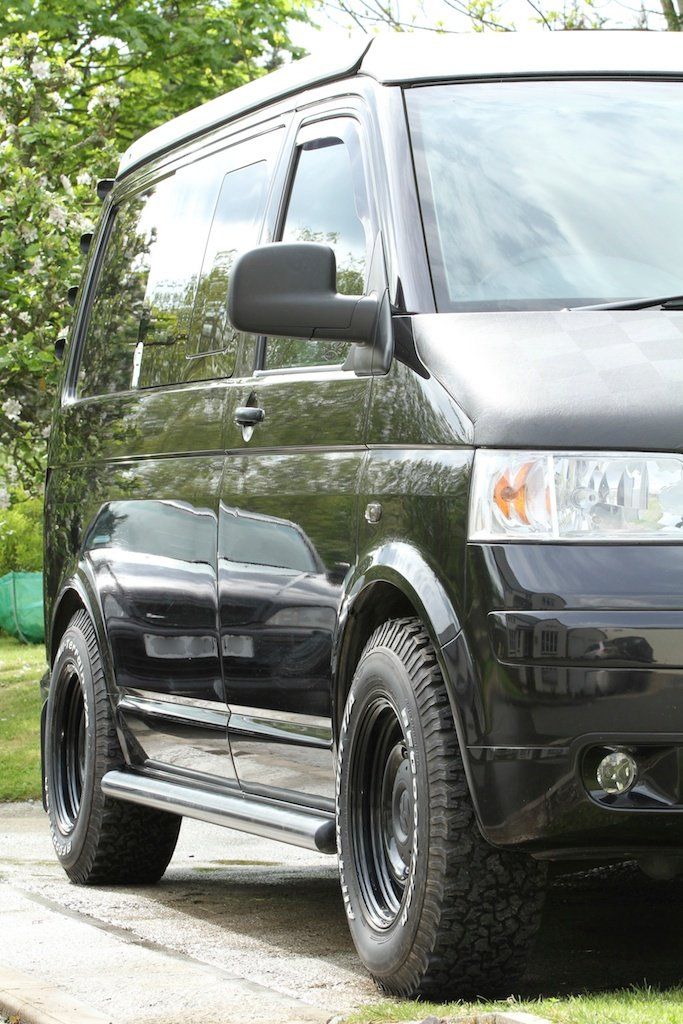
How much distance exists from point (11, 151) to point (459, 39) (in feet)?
34.7

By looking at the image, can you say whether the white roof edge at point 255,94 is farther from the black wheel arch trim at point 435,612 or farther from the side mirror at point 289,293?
the black wheel arch trim at point 435,612

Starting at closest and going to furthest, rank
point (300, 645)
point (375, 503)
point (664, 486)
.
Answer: point (664, 486), point (375, 503), point (300, 645)

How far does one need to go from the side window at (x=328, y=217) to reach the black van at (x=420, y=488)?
0.04ft

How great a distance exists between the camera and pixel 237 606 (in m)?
5.61

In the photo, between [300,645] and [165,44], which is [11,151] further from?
[300,645]

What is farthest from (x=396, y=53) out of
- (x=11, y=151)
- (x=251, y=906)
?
(x=11, y=151)

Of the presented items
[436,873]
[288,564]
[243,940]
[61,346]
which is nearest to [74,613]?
[61,346]

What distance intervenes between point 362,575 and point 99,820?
8.67 feet

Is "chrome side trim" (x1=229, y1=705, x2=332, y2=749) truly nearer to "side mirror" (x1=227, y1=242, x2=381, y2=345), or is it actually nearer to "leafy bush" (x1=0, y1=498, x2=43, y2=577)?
"side mirror" (x1=227, y1=242, x2=381, y2=345)

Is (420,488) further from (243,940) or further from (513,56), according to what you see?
(243,940)

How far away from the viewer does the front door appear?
5.10 meters

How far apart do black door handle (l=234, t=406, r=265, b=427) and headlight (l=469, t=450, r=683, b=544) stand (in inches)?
58.7

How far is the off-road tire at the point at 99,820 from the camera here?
7047 mm

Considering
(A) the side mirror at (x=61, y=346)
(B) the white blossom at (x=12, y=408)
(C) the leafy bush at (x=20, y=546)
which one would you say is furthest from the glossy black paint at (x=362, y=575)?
(C) the leafy bush at (x=20, y=546)
